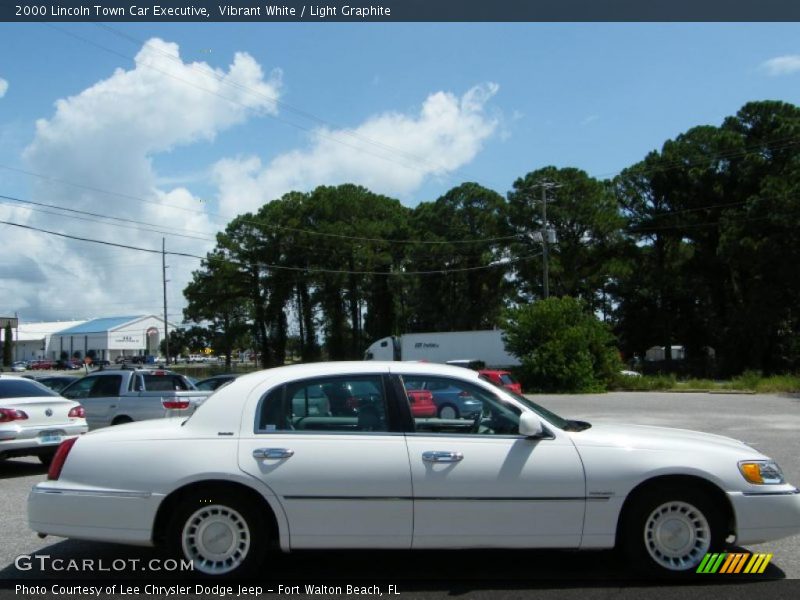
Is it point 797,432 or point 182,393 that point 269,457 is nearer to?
point 182,393

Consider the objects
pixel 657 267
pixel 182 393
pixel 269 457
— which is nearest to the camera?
pixel 269 457

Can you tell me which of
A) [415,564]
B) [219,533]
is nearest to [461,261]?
[415,564]

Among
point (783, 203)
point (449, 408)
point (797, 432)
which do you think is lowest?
point (797, 432)

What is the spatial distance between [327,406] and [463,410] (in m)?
1.05

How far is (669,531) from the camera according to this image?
546cm

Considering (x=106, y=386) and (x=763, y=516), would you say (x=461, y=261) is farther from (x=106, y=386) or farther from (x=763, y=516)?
(x=763, y=516)

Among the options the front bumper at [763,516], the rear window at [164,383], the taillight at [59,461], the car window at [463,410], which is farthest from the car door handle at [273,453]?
the rear window at [164,383]

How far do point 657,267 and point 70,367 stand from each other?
67793 millimetres

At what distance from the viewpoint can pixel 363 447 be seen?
541 cm

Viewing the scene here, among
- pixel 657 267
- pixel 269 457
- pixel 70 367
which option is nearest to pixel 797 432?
pixel 269 457

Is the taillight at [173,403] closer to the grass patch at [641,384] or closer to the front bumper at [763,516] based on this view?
the front bumper at [763,516]

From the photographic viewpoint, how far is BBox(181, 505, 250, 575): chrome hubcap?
17.7 ft

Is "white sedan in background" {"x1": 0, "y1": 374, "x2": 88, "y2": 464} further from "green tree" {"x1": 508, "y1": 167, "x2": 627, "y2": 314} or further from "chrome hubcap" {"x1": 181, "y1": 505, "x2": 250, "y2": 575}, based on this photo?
"green tree" {"x1": 508, "y1": 167, "x2": 627, "y2": 314}

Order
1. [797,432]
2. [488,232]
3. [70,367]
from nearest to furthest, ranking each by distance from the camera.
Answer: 1. [797,432]
2. [488,232]
3. [70,367]
